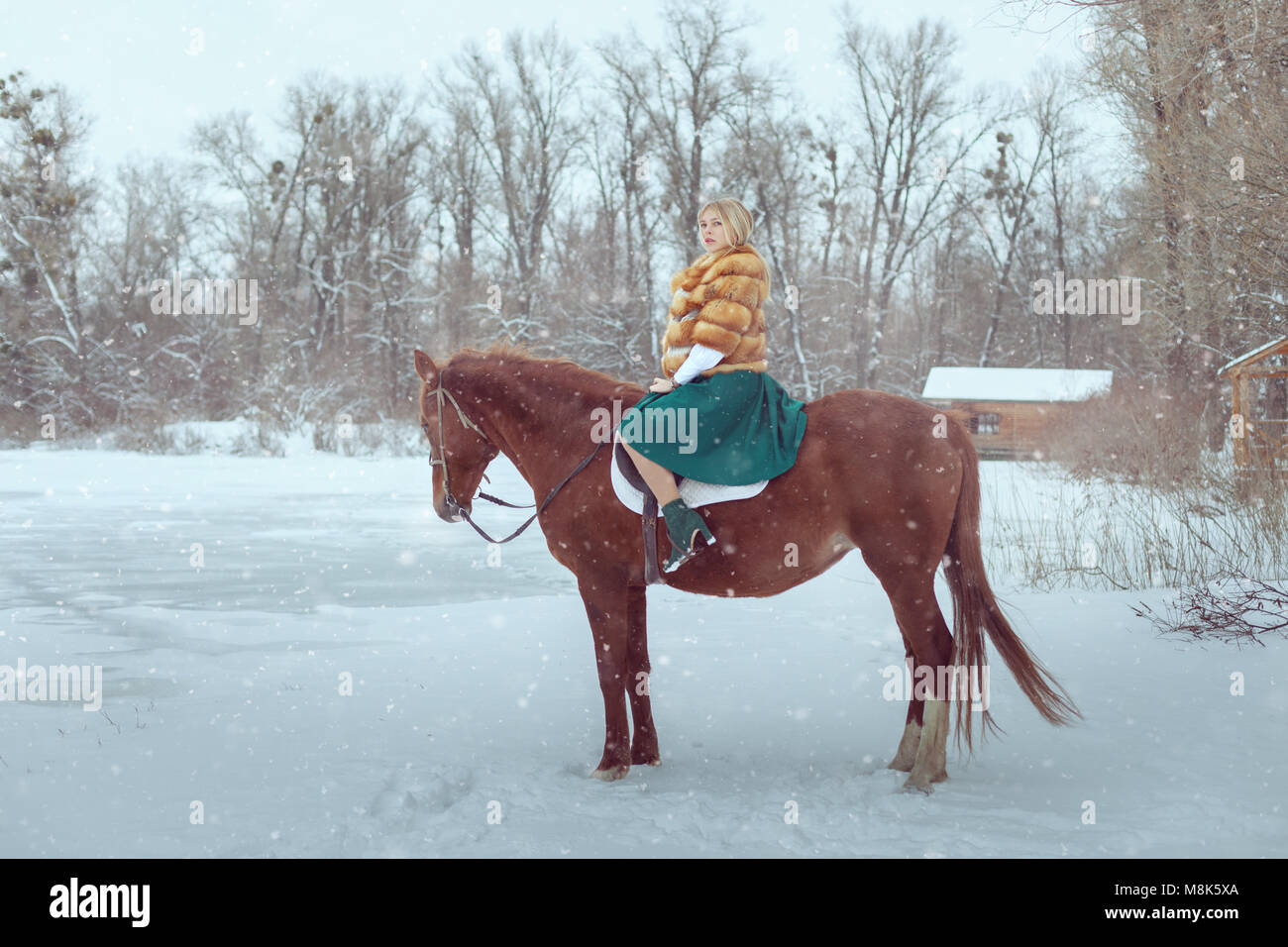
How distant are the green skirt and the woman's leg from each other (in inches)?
1.0

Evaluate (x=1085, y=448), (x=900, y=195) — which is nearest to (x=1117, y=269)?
(x=900, y=195)

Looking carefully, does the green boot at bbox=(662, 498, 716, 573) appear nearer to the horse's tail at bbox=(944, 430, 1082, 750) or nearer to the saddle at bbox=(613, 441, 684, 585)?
the saddle at bbox=(613, 441, 684, 585)

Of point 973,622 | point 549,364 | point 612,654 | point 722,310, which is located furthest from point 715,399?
point 973,622

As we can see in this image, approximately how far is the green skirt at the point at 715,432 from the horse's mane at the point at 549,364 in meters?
0.40

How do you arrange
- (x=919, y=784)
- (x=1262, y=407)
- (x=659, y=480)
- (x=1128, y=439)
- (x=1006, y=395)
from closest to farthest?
1. (x=919, y=784)
2. (x=659, y=480)
3. (x=1128, y=439)
4. (x=1262, y=407)
5. (x=1006, y=395)

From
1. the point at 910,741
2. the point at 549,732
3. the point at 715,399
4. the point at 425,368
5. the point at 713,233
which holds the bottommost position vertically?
the point at 549,732

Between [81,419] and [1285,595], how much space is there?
29.0 m

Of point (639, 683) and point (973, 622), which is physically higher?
point (973, 622)

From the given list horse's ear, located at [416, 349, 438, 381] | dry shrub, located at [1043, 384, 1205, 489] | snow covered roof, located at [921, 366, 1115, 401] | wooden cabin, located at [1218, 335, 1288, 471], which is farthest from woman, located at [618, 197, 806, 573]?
snow covered roof, located at [921, 366, 1115, 401]

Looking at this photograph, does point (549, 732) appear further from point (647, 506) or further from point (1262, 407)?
point (1262, 407)

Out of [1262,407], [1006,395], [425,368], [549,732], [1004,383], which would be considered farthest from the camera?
[1004,383]

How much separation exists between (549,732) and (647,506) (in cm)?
134

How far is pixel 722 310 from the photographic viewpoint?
3859 mm

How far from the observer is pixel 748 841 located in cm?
317
